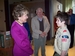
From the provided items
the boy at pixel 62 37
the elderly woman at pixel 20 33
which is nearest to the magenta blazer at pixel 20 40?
the elderly woman at pixel 20 33

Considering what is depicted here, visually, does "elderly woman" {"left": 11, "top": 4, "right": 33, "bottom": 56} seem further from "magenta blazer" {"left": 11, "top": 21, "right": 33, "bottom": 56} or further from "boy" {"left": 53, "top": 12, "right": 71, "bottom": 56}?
"boy" {"left": 53, "top": 12, "right": 71, "bottom": 56}

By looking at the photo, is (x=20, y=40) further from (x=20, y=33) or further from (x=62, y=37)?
(x=62, y=37)

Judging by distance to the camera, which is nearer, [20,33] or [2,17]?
[20,33]

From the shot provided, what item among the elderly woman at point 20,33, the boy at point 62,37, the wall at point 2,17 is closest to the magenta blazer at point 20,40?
the elderly woman at point 20,33

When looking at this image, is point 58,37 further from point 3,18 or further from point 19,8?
point 3,18

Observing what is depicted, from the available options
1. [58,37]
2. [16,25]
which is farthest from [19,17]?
[58,37]

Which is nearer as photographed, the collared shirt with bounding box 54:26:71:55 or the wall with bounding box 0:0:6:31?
the collared shirt with bounding box 54:26:71:55

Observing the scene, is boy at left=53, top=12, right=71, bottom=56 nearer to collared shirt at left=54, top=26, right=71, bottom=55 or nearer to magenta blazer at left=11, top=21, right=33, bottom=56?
collared shirt at left=54, top=26, right=71, bottom=55

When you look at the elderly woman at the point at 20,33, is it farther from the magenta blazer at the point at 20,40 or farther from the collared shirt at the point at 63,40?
the collared shirt at the point at 63,40

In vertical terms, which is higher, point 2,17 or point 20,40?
point 2,17

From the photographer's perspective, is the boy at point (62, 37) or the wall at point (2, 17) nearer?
the boy at point (62, 37)

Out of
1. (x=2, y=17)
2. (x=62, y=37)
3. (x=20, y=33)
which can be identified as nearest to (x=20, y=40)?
(x=20, y=33)

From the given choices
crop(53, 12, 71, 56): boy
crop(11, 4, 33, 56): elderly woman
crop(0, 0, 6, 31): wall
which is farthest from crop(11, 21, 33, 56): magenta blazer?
crop(0, 0, 6, 31): wall

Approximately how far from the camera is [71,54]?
13.2ft
